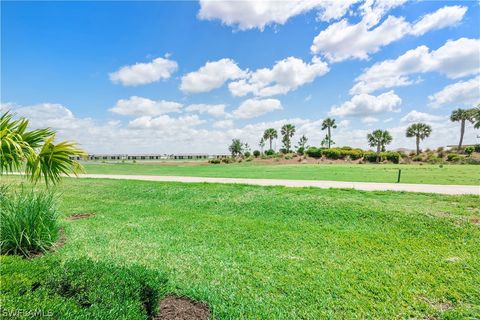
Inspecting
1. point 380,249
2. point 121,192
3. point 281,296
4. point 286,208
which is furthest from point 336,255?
point 121,192

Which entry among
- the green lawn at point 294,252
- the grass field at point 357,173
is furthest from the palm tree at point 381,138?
the green lawn at point 294,252

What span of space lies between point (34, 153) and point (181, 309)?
11.3ft

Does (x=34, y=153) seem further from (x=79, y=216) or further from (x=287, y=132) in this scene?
(x=287, y=132)

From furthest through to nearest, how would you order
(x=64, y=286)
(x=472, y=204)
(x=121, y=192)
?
(x=121, y=192)
(x=472, y=204)
(x=64, y=286)

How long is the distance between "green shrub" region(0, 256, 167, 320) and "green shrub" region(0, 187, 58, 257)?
2.06 m

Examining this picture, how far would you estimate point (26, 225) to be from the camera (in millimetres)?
5078

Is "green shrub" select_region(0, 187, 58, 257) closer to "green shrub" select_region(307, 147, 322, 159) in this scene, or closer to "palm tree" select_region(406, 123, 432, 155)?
"green shrub" select_region(307, 147, 322, 159)

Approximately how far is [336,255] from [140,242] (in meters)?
4.24

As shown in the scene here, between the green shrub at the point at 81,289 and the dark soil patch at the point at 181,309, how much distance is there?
0.30 meters

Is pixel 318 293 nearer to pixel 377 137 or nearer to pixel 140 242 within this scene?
pixel 140 242

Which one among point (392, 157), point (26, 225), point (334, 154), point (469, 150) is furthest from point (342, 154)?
point (26, 225)

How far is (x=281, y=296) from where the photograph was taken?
374 cm

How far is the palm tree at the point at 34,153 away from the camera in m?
4.10

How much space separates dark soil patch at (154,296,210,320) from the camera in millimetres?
3189
